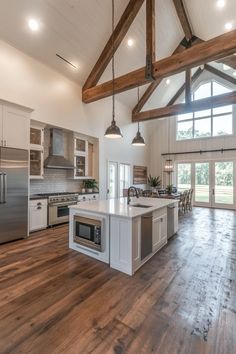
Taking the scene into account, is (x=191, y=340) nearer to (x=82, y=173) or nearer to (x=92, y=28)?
(x=82, y=173)

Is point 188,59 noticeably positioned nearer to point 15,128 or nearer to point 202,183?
point 15,128

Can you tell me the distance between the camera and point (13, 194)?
399 cm

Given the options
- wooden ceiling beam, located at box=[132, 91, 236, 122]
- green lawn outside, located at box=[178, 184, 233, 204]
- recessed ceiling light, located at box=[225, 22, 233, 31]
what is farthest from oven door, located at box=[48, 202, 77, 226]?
recessed ceiling light, located at box=[225, 22, 233, 31]

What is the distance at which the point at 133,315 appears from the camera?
191 cm

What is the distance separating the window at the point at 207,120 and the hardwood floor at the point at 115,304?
22.7ft

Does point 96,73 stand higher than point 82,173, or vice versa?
point 96,73

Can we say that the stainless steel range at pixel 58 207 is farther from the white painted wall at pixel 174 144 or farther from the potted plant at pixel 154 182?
the white painted wall at pixel 174 144

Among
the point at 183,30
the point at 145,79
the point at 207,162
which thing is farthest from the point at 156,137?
the point at 145,79

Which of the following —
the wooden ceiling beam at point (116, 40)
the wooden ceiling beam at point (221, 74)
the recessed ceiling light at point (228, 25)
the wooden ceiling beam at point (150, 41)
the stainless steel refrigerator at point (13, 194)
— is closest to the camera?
the stainless steel refrigerator at point (13, 194)

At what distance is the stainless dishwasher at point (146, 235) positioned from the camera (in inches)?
115

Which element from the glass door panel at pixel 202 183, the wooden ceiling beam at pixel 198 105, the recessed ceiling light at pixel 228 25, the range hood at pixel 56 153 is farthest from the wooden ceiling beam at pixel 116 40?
the glass door panel at pixel 202 183

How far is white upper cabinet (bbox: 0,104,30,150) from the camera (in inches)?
152

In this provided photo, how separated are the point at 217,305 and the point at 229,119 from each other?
28.2 ft

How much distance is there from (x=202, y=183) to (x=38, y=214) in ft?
24.7
